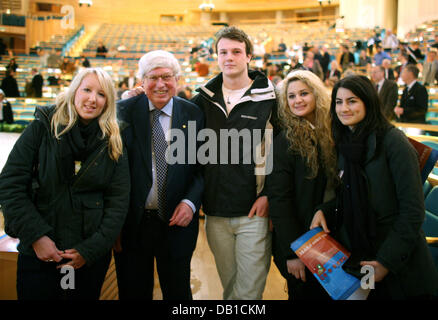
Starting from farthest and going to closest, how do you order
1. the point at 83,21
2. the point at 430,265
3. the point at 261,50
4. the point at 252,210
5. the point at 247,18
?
the point at 247,18 < the point at 83,21 < the point at 261,50 < the point at 252,210 < the point at 430,265

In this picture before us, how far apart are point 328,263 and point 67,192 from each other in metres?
1.07

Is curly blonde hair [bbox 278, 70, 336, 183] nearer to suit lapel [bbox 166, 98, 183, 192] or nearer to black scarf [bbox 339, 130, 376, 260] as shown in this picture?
black scarf [bbox 339, 130, 376, 260]

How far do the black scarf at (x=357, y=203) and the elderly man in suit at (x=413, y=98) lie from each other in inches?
174

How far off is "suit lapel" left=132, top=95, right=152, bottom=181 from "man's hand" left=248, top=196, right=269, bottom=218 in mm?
525

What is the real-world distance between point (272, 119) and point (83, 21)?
24652 mm

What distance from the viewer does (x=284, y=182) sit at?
1559 mm

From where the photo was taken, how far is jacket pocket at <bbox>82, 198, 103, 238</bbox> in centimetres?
138

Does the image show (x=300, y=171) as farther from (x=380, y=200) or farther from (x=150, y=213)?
(x=150, y=213)

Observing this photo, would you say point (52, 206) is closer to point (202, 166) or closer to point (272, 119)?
point (202, 166)

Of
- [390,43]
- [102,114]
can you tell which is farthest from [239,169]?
[390,43]

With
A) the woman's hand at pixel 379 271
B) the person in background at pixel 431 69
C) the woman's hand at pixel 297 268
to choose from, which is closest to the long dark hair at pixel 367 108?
the woman's hand at pixel 379 271

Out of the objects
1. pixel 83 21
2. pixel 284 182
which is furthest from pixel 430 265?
pixel 83 21

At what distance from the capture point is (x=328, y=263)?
1.34 m

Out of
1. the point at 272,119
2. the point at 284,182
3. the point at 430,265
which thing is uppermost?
the point at 272,119
